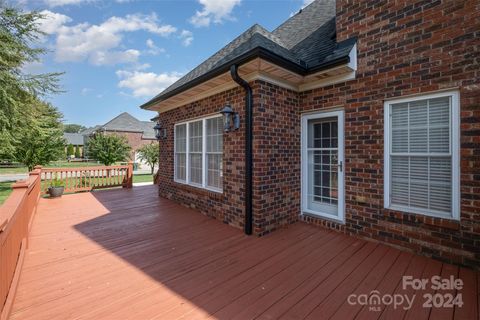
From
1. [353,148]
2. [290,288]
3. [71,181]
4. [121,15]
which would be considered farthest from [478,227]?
[71,181]

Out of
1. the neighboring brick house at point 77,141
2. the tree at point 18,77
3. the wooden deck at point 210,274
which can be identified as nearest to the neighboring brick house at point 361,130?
the wooden deck at point 210,274

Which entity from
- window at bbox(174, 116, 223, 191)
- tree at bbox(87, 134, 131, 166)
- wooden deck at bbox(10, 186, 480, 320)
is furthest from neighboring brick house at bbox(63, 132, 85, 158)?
wooden deck at bbox(10, 186, 480, 320)

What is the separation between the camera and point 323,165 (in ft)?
15.0

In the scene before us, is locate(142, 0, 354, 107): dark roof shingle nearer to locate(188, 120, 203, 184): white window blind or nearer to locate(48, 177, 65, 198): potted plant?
locate(188, 120, 203, 184): white window blind

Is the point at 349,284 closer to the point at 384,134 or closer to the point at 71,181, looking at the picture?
the point at 384,134

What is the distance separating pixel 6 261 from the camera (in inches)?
83.7

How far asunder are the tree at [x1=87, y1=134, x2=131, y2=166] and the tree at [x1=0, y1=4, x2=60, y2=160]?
412 centimetres

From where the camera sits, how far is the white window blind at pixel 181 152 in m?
6.40

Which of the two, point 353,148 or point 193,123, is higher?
point 193,123

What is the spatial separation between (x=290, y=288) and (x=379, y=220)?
2109mm

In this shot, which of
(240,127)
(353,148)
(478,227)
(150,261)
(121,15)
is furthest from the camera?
(121,15)

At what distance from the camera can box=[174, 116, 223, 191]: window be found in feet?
16.9

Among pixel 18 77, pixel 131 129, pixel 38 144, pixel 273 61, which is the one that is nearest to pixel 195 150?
pixel 273 61

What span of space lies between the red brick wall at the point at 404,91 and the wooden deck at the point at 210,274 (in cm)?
32
